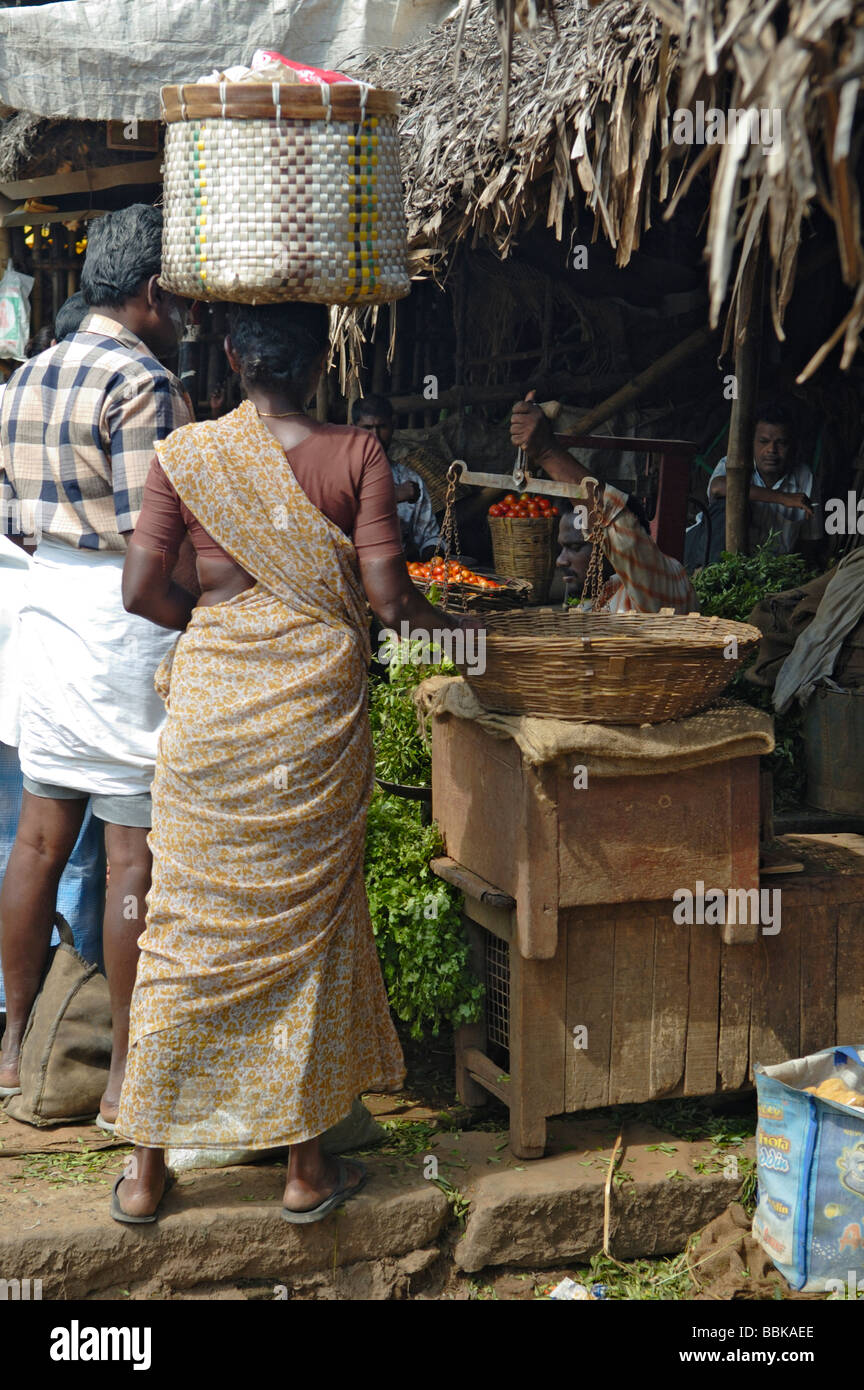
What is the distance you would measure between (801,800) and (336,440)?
3276mm

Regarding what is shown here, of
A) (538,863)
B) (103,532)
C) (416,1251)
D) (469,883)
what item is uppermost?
(103,532)

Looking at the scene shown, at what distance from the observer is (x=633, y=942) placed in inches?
137

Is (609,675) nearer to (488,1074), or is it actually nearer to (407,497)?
(488,1074)

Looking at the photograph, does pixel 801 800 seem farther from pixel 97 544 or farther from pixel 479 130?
pixel 97 544

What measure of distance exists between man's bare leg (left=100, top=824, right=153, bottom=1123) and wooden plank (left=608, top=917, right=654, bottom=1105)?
1.19m

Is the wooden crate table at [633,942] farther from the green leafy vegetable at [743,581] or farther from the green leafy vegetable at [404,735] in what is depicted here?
the green leafy vegetable at [743,581]

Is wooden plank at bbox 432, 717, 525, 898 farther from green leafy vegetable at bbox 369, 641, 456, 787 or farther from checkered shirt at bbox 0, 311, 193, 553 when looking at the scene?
checkered shirt at bbox 0, 311, 193, 553

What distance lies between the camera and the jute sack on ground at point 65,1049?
3479 millimetres

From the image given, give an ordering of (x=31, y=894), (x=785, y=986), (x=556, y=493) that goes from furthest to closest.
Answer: (x=556, y=493) < (x=785, y=986) < (x=31, y=894)

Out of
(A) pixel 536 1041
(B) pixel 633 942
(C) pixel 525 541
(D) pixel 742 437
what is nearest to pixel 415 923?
(A) pixel 536 1041

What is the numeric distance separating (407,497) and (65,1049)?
433cm

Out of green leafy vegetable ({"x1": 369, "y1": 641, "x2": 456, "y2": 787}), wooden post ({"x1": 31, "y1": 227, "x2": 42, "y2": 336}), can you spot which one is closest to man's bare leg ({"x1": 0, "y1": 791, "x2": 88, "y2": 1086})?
Result: green leafy vegetable ({"x1": 369, "y1": 641, "x2": 456, "y2": 787})

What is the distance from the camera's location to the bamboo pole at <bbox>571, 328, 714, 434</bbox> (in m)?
8.31

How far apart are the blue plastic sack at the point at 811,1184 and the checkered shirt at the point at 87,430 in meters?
2.06
